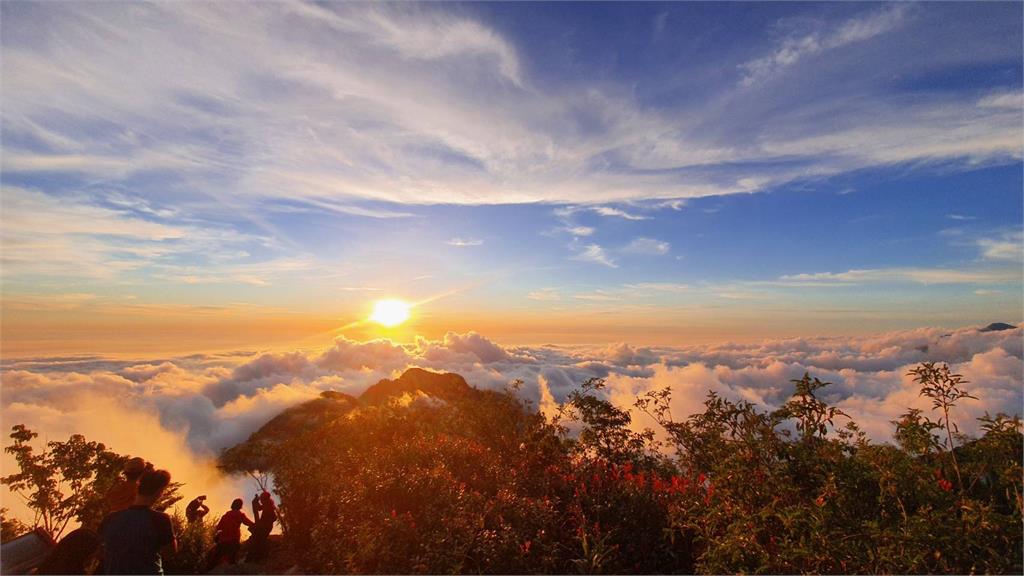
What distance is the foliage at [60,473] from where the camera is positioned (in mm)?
13031

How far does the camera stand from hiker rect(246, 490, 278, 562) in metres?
9.80

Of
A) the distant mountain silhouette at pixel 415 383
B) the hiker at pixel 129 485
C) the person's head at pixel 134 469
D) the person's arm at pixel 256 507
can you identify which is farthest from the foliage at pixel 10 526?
the distant mountain silhouette at pixel 415 383

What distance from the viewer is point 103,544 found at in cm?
516

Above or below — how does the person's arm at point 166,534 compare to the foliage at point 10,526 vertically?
above

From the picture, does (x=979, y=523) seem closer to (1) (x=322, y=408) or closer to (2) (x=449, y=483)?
(2) (x=449, y=483)

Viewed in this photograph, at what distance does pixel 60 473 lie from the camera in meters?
13.5

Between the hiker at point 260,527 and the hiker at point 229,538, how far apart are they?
209mm

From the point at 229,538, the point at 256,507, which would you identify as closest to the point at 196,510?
the point at 229,538

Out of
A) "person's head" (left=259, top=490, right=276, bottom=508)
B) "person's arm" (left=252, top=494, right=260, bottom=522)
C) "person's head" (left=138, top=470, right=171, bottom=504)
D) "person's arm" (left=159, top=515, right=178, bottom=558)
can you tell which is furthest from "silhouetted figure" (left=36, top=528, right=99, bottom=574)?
"person's head" (left=138, top=470, right=171, bottom=504)

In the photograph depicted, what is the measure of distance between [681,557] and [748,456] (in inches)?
114

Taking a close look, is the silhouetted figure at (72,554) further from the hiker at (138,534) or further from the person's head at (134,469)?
the hiker at (138,534)

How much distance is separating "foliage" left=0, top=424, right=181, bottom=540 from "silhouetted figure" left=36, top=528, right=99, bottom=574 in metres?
4.97

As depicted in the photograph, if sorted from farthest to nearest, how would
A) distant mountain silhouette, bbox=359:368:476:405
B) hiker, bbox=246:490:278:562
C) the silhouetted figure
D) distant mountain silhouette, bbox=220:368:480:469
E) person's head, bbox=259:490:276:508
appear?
distant mountain silhouette, bbox=359:368:476:405 < distant mountain silhouette, bbox=220:368:480:469 < person's head, bbox=259:490:276:508 < hiker, bbox=246:490:278:562 < the silhouetted figure

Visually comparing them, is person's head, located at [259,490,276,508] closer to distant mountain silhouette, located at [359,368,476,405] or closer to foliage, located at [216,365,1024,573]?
foliage, located at [216,365,1024,573]
